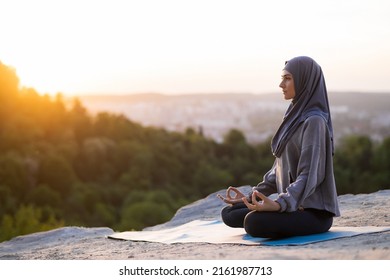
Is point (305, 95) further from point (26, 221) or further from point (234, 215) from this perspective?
point (26, 221)

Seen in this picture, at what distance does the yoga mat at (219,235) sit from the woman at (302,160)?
8 centimetres

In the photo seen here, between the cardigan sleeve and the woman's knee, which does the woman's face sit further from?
the woman's knee

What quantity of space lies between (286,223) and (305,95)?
86cm

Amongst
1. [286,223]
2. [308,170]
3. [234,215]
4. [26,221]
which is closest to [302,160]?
[308,170]

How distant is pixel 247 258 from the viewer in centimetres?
446

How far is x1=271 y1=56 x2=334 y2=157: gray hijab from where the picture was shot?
16.1 ft

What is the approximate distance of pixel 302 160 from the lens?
15.8 feet

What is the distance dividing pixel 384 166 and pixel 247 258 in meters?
26.8

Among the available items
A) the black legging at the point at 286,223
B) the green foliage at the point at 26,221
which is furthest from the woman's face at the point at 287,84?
the green foliage at the point at 26,221

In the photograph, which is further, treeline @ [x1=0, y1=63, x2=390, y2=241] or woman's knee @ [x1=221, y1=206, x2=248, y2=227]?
treeline @ [x1=0, y1=63, x2=390, y2=241]

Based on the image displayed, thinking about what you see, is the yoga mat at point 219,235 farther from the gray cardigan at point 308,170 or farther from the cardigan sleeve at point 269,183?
the cardigan sleeve at point 269,183

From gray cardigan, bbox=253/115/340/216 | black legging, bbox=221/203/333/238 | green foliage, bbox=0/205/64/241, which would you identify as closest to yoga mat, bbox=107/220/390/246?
black legging, bbox=221/203/333/238

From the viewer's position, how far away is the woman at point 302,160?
479 cm
